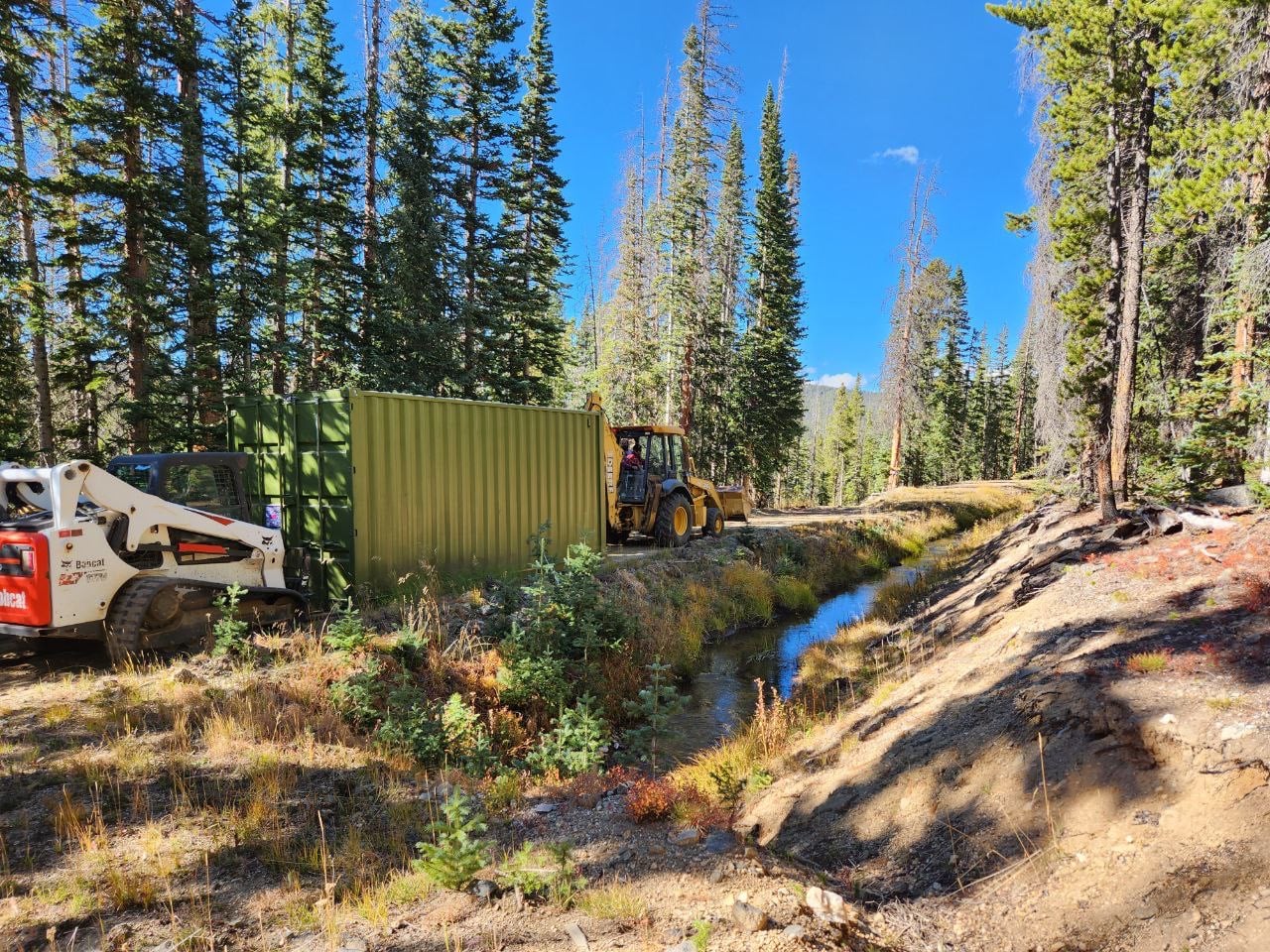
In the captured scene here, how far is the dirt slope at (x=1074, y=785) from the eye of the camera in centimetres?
288

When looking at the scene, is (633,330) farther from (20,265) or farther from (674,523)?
(20,265)

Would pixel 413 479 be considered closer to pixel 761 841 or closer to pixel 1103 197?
pixel 761 841

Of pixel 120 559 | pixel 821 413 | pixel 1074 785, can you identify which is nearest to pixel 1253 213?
pixel 1074 785

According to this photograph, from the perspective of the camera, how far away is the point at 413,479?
28.1 ft

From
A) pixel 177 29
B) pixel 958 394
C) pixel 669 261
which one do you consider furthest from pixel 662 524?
pixel 958 394

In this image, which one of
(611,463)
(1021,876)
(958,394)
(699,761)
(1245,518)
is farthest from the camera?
(958,394)

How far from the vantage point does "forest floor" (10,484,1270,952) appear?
291 cm

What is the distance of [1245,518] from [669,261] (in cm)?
1933

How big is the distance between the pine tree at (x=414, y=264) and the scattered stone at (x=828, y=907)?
15083 millimetres

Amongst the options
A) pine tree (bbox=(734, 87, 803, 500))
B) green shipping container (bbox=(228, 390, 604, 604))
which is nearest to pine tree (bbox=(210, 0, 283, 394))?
green shipping container (bbox=(228, 390, 604, 604))

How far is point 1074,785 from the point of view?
Result: 3668mm

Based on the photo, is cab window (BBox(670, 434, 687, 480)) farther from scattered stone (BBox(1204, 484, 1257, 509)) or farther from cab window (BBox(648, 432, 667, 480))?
scattered stone (BBox(1204, 484, 1257, 509))

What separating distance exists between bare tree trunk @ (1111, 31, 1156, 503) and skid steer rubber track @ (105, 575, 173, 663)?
12957 mm

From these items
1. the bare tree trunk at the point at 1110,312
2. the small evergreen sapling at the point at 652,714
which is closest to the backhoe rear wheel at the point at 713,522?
the bare tree trunk at the point at 1110,312
